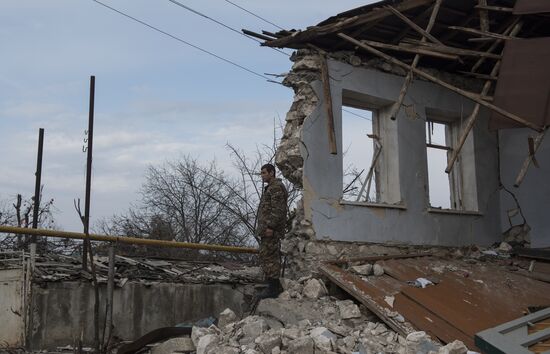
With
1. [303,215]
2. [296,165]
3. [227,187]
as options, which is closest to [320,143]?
[296,165]

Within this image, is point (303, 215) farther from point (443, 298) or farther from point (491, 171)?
point (491, 171)

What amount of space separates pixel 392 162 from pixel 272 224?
2.62 metres

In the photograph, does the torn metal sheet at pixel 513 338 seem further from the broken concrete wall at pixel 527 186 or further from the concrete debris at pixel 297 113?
the broken concrete wall at pixel 527 186

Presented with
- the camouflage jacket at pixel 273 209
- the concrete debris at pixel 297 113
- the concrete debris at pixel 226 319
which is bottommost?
the concrete debris at pixel 226 319

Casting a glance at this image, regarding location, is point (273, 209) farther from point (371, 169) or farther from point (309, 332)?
point (371, 169)

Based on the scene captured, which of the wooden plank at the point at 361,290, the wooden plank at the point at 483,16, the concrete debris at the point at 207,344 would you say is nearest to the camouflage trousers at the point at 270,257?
the wooden plank at the point at 361,290

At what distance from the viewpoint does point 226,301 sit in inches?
364

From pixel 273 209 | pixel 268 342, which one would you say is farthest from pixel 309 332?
pixel 273 209

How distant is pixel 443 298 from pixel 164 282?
3.98 meters

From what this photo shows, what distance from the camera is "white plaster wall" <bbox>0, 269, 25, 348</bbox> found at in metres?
7.48

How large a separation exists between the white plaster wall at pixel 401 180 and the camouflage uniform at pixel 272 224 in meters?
0.80

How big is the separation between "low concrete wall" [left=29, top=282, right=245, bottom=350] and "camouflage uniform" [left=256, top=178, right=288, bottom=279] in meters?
2.24

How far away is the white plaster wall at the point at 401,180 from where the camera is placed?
313 inches

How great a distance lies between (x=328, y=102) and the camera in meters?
8.09
